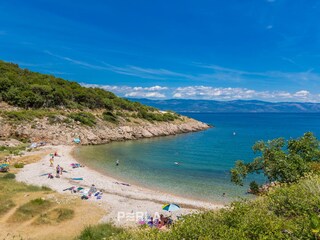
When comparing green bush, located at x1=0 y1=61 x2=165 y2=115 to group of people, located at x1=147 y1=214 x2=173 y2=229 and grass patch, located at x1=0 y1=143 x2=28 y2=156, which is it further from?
group of people, located at x1=147 y1=214 x2=173 y2=229

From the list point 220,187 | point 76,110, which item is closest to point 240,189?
point 220,187

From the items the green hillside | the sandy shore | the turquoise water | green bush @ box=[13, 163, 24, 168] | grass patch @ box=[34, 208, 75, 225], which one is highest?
the green hillside

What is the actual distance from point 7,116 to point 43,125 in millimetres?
→ 8234

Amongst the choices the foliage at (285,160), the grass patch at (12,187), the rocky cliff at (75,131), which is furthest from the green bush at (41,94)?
the foliage at (285,160)

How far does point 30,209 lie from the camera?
74.0 ft

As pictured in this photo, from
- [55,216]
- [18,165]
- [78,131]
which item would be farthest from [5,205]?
[78,131]

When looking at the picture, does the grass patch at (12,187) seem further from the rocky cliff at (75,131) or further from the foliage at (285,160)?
the rocky cliff at (75,131)

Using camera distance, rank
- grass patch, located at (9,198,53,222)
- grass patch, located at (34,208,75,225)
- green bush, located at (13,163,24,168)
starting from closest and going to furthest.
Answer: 1. grass patch, located at (34,208,75,225)
2. grass patch, located at (9,198,53,222)
3. green bush, located at (13,163,24,168)

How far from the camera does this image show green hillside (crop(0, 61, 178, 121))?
73812mm

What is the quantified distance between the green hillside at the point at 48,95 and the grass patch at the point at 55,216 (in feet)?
195

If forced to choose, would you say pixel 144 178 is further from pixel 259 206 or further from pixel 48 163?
pixel 259 206

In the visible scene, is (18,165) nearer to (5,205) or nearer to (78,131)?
(5,205)

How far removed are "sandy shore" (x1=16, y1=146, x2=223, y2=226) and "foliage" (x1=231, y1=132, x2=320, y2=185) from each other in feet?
19.0

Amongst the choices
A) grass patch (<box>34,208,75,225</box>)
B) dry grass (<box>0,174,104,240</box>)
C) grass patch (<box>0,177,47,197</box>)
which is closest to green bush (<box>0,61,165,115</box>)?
grass patch (<box>0,177,47,197</box>)
